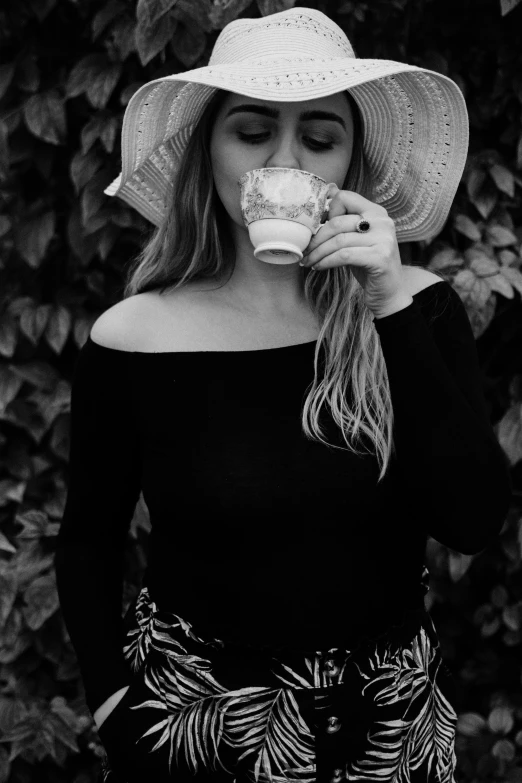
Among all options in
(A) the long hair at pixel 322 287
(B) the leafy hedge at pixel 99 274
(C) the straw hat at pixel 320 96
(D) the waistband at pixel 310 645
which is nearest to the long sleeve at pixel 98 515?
(D) the waistband at pixel 310 645

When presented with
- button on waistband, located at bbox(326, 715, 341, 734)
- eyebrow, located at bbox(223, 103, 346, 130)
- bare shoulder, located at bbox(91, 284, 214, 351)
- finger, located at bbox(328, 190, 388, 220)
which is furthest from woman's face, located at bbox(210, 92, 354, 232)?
button on waistband, located at bbox(326, 715, 341, 734)

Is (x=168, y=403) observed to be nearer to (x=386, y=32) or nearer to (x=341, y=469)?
(x=341, y=469)

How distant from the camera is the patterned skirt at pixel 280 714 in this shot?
1327mm

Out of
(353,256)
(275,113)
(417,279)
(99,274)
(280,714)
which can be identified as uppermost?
(275,113)

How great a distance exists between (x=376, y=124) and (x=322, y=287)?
0.30 metres

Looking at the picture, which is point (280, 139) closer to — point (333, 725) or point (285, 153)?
point (285, 153)

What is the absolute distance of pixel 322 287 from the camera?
1534 millimetres

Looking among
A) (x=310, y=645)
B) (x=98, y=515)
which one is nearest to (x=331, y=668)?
(x=310, y=645)

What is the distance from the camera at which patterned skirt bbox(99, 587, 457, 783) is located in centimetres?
133

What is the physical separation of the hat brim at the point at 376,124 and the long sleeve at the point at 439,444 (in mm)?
405

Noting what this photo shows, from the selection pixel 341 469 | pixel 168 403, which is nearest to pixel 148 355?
pixel 168 403

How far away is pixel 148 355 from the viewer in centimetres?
150

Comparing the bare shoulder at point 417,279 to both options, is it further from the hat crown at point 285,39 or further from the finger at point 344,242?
the hat crown at point 285,39

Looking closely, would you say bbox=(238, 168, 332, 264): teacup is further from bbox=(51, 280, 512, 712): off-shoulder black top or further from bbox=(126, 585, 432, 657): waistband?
bbox=(126, 585, 432, 657): waistband
